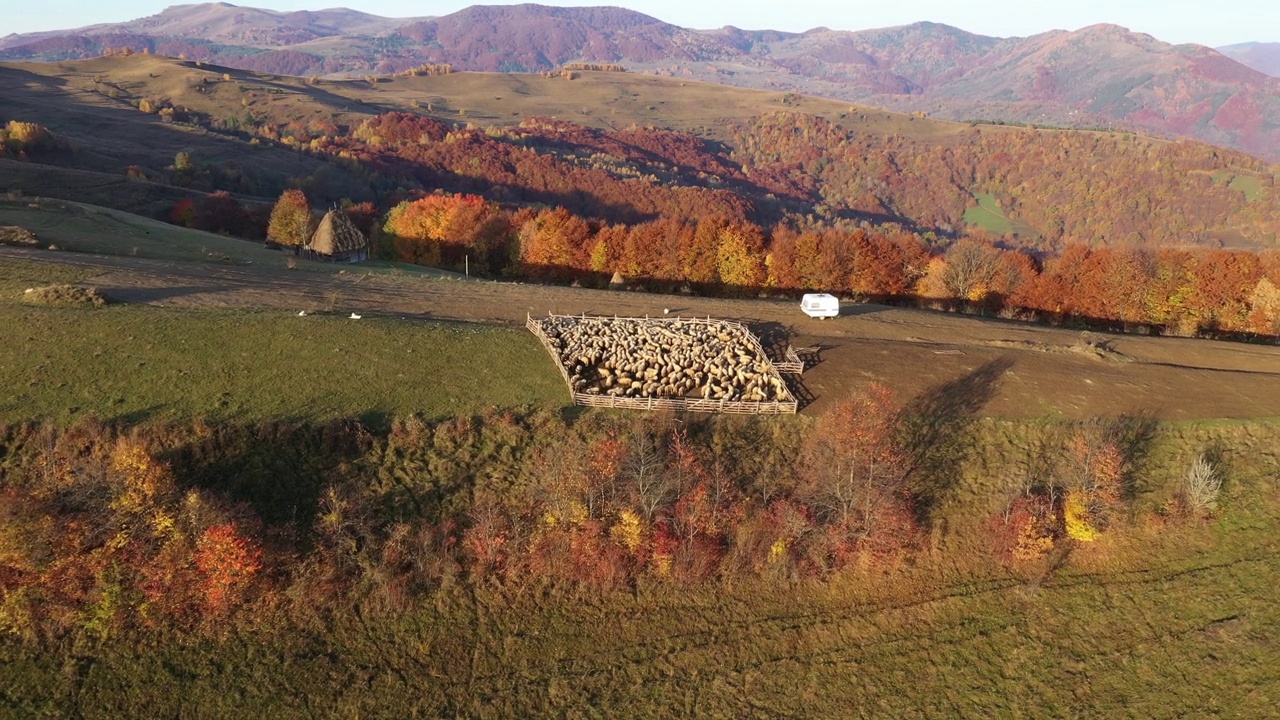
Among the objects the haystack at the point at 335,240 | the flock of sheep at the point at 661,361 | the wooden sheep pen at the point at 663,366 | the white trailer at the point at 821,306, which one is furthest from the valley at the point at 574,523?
the haystack at the point at 335,240

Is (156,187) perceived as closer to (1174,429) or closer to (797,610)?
(797,610)

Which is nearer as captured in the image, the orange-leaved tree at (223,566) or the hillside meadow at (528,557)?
the hillside meadow at (528,557)

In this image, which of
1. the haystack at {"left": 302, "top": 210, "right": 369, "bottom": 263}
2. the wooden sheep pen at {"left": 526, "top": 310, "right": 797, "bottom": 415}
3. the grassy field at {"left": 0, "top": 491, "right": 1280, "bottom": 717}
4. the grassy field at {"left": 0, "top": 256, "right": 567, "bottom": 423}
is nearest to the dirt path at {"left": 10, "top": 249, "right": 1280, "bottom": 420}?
the wooden sheep pen at {"left": 526, "top": 310, "right": 797, "bottom": 415}

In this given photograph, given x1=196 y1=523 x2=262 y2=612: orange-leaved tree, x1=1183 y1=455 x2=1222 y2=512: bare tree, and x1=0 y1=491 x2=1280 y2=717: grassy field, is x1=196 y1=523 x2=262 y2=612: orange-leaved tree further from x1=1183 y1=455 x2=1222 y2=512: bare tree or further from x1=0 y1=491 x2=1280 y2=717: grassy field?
x1=1183 y1=455 x2=1222 y2=512: bare tree

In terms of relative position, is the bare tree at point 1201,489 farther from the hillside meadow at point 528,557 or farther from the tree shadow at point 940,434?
the tree shadow at point 940,434

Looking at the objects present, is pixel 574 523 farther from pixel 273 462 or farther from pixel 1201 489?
pixel 1201 489
